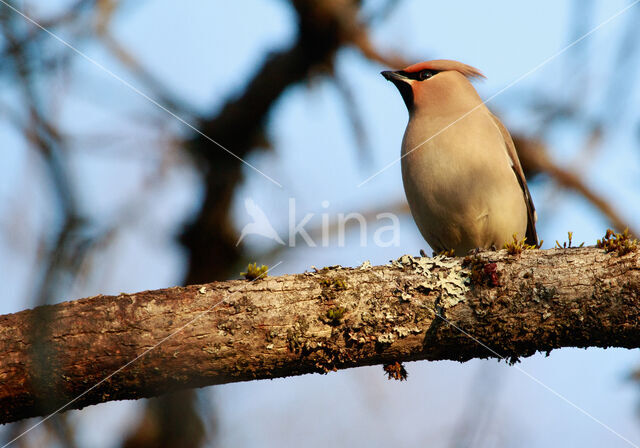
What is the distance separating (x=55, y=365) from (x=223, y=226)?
8.30 ft

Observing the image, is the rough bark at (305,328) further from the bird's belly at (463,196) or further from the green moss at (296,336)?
the bird's belly at (463,196)

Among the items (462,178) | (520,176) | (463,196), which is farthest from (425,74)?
(463,196)

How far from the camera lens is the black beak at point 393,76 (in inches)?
225

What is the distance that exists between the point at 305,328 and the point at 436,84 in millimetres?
3014

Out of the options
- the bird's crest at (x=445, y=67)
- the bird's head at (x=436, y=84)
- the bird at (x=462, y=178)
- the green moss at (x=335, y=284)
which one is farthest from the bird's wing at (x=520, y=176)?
the green moss at (x=335, y=284)

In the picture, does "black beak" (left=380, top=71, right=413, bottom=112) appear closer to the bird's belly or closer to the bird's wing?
the bird's wing

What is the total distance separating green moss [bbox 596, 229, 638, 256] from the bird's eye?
2.77m

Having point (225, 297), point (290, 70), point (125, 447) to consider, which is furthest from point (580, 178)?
point (125, 447)

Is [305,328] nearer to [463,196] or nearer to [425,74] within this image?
[463,196]

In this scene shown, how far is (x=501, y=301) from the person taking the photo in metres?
3.20

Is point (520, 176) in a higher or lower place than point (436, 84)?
lower

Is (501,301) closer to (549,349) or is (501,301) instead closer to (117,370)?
(549,349)

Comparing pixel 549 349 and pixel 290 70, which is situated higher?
pixel 290 70

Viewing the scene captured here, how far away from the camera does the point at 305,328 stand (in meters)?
3.21
